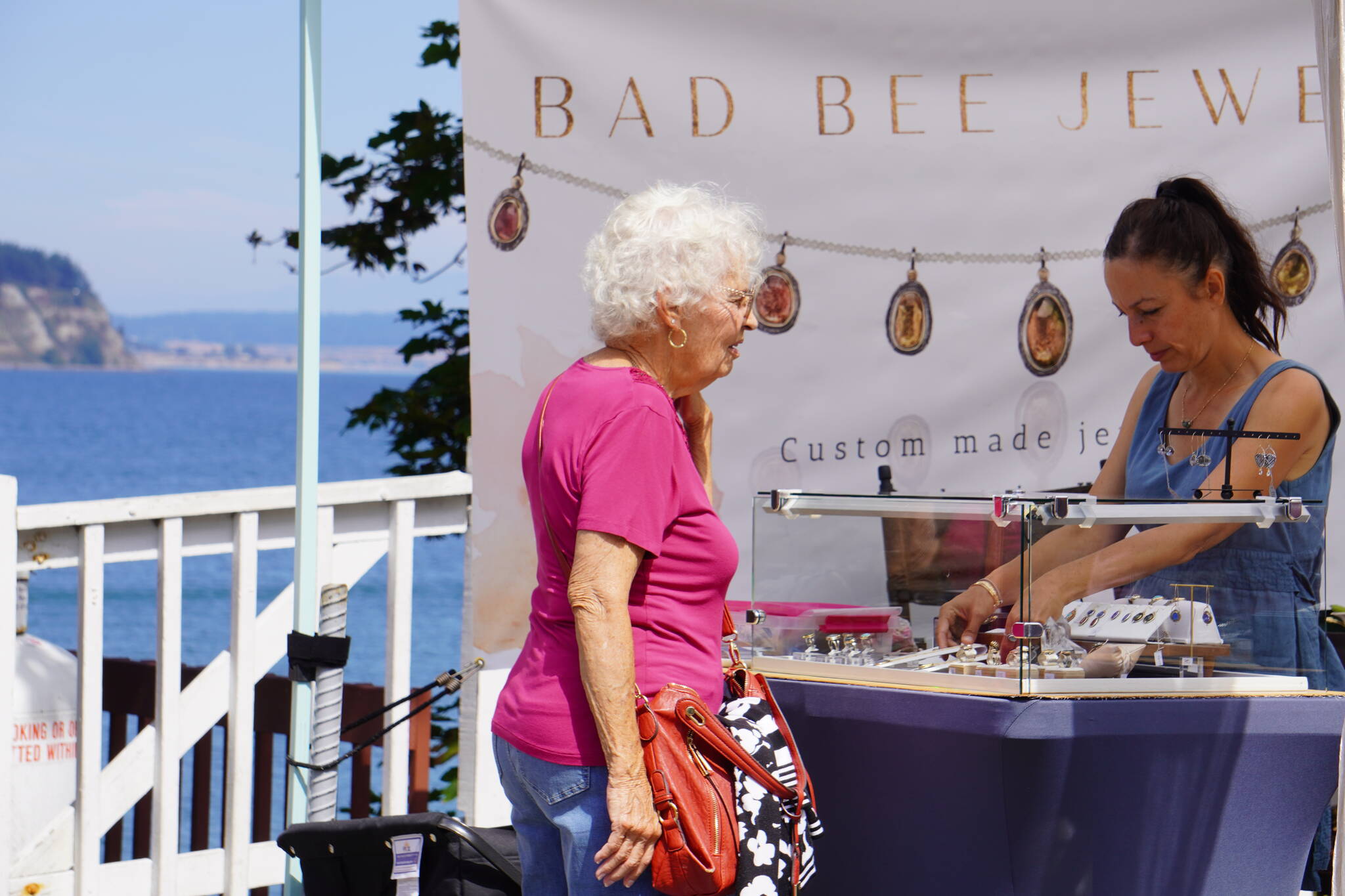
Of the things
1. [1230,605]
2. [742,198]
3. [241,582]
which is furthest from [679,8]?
[1230,605]

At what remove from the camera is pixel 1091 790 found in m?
2.00

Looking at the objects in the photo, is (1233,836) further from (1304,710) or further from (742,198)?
(742,198)

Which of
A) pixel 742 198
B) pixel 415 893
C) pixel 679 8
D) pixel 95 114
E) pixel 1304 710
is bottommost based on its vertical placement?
pixel 415 893

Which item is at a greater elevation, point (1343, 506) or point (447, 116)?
point (447, 116)

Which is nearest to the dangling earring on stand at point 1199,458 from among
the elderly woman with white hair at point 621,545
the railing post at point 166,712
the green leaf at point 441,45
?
the elderly woman with white hair at point 621,545

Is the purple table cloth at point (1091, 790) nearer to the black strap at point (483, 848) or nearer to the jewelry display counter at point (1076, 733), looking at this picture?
the jewelry display counter at point (1076, 733)

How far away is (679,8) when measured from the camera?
11.0ft

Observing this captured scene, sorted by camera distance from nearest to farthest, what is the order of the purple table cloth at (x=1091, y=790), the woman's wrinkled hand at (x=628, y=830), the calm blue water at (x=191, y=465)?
the woman's wrinkled hand at (x=628, y=830)
the purple table cloth at (x=1091, y=790)
the calm blue water at (x=191, y=465)

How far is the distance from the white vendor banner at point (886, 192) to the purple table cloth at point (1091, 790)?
1129mm

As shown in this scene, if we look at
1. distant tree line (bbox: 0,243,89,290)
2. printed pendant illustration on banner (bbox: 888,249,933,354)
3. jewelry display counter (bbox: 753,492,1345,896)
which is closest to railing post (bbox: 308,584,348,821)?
jewelry display counter (bbox: 753,492,1345,896)

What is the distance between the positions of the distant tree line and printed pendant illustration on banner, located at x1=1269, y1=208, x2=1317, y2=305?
56.1 meters

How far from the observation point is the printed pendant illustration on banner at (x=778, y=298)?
3490mm

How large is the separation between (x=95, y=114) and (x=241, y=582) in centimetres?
5580

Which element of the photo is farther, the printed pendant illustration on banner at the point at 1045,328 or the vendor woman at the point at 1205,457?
the printed pendant illustration on banner at the point at 1045,328
